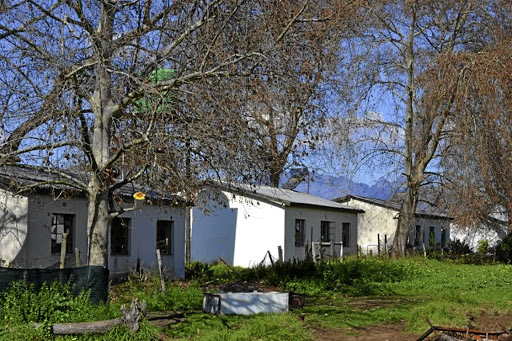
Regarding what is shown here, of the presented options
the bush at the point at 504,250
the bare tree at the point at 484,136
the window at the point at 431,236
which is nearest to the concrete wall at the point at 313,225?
the bare tree at the point at 484,136

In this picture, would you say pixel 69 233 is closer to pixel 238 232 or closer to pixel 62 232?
pixel 62 232

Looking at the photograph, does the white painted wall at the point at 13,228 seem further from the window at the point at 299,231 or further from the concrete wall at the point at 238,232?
the window at the point at 299,231

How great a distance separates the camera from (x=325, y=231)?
121 ft

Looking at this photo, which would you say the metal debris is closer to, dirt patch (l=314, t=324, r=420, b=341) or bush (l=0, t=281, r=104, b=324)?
dirt patch (l=314, t=324, r=420, b=341)

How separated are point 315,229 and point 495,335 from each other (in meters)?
23.9

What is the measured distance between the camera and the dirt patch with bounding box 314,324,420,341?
12523 millimetres

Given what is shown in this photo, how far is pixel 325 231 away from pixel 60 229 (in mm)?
18477

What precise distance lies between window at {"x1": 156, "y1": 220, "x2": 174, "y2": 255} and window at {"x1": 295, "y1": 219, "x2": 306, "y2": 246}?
362 inches

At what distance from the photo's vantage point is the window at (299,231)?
1339 inches

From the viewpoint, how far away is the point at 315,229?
35562mm

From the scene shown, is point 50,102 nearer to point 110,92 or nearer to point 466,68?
point 110,92

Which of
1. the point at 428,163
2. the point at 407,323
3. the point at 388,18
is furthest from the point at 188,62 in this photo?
the point at 428,163

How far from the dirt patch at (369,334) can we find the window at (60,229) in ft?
34.7

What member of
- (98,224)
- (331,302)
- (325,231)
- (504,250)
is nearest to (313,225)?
(325,231)
